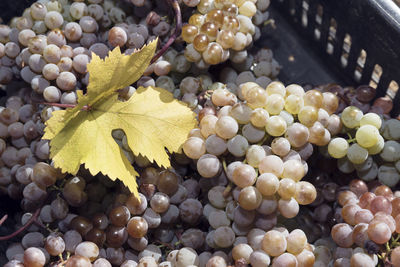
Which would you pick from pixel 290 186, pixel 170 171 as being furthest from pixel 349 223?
pixel 170 171

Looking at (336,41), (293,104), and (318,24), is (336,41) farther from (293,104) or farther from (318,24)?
A: (293,104)

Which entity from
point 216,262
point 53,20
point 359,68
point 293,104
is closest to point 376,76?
point 359,68

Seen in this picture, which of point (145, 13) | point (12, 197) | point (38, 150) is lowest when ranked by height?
point (12, 197)

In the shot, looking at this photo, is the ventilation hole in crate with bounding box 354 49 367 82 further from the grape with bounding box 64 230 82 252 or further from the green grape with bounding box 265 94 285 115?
the grape with bounding box 64 230 82 252

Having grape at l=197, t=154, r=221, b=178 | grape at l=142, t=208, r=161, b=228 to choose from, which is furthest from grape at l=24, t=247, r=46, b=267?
grape at l=197, t=154, r=221, b=178

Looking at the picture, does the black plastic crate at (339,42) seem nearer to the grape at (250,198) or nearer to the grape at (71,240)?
the grape at (250,198)

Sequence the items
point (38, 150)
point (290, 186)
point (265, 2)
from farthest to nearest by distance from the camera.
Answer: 1. point (265, 2)
2. point (38, 150)
3. point (290, 186)

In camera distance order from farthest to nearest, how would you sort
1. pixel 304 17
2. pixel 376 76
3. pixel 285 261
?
pixel 304 17 < pixel 376 76 < pixel 285 261

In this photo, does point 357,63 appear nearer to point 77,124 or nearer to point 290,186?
point 290,186
